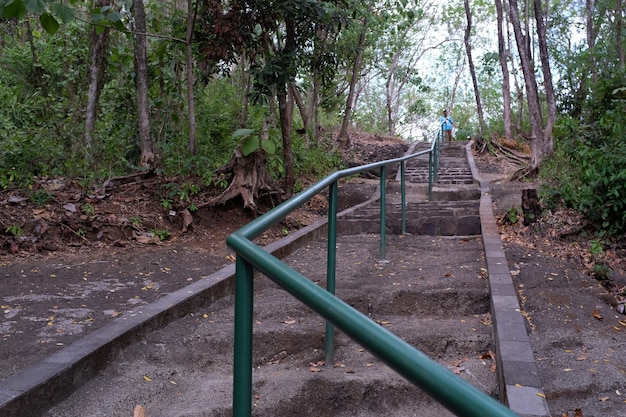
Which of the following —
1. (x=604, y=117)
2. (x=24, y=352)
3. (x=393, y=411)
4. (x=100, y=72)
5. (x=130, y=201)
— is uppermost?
(x=100, y=72)

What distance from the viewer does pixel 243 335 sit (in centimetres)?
136

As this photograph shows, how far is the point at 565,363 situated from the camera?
A: 2.97 meters

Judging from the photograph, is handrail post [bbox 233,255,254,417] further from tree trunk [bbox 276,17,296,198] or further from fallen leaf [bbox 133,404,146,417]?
tree trunk [bbox 276,17,296,198]

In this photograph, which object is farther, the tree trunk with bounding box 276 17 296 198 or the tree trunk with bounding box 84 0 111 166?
the tree trunk with bounding box 84 0 111 166

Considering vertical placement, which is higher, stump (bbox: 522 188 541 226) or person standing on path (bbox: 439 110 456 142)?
person standing on path (bbox: 439 110 456 142)

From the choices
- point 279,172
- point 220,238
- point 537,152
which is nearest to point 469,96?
point 537,152

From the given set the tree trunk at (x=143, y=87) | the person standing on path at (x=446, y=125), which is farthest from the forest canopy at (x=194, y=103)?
the person standing on path at (x=446, y=125)

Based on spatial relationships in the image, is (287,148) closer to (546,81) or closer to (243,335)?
(546,81)

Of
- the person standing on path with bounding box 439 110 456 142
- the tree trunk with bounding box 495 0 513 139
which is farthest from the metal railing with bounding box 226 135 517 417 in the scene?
the person standing on path with bounding box 439 110 456 142

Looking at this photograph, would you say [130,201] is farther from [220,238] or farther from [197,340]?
[197,340]

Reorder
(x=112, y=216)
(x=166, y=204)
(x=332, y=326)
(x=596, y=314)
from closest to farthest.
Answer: (x=332, y=326) → (x=596, y=314) → (x=112, y=216) → (x=166, y=204)

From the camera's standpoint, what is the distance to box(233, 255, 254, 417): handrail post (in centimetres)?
134

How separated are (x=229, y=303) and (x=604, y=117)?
5.10 m

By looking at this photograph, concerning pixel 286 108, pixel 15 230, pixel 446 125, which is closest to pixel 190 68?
pixel 286 108
